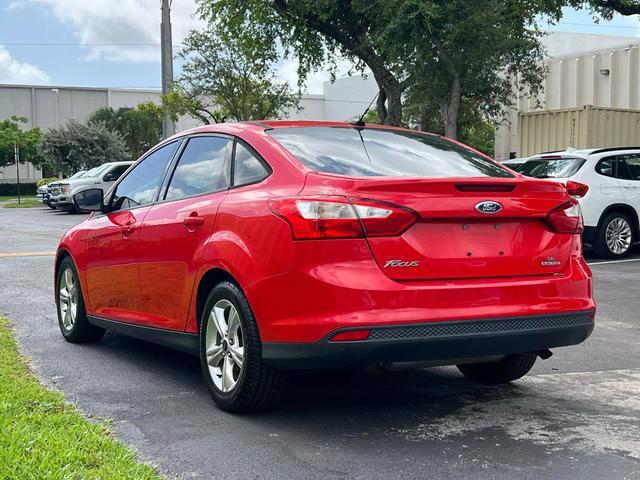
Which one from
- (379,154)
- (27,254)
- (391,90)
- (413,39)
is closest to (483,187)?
(379,154)

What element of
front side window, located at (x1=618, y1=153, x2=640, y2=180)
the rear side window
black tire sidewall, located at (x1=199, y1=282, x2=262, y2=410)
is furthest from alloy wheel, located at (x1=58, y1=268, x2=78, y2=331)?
front side window, located at (x1=618, y1=153, x2=640, y2=180)

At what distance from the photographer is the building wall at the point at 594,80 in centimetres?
2909

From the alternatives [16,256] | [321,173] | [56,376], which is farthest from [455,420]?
[16,256]

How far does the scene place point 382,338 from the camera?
4125 millimetres

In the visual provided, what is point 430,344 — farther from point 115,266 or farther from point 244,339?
point 115,266

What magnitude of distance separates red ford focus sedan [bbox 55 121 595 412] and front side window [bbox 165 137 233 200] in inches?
0.6

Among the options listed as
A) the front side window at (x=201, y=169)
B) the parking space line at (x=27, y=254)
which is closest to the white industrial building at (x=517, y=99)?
the parking space line at (x=27, y=254)

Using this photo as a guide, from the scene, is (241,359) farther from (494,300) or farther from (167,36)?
(167,36)

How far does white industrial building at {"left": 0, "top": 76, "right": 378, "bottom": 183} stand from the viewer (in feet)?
221

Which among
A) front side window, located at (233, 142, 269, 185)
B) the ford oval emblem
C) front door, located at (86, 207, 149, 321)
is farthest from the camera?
front door, located at (86, 207, 149, 321)

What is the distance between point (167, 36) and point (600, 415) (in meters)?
22.1

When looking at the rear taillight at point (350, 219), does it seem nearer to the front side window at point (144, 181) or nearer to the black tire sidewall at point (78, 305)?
the front side window at point (144, 181)

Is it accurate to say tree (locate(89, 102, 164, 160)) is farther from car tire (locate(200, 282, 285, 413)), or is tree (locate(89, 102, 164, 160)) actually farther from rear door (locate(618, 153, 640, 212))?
car tire (locate(200, 282, 285, 413))

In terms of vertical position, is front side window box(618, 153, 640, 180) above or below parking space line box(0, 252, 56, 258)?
above
